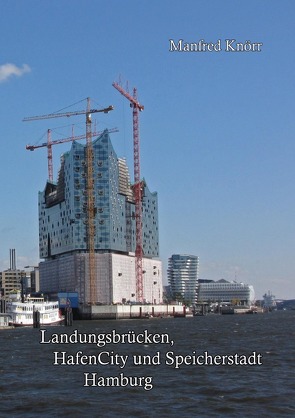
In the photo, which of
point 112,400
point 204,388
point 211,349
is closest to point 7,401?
point 112,400

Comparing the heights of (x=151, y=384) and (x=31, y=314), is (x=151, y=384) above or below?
below

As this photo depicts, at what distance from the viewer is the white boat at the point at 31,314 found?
169m

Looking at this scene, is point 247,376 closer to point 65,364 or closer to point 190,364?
point 190,364

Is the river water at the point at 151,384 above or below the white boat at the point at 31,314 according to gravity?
below

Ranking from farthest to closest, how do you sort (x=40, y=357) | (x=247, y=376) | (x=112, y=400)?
(x=40, y=357) → (x=247, y=376) → (x=112, y=400)

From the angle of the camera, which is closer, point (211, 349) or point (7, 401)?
point (7, 401)

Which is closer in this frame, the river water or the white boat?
the river water

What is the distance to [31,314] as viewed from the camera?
6924 inches

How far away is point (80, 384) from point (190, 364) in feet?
48.7

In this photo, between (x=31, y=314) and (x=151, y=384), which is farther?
(x=31, y=314)

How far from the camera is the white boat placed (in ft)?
554

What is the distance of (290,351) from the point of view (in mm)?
82375

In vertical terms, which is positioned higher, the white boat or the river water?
the white boat

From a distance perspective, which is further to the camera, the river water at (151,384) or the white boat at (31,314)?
the white boat at (31,314)
